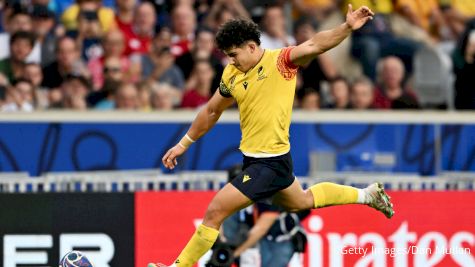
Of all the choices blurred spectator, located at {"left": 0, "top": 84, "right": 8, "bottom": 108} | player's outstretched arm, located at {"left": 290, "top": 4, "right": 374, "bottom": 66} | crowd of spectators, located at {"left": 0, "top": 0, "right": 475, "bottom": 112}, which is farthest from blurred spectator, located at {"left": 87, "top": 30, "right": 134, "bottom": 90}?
player's outstretched arm, located at {"left": 290, "top": 4, "right": 374, "bottom": 66}

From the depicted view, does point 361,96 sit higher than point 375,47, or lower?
lower

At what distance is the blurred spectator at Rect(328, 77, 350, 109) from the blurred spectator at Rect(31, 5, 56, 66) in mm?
3320

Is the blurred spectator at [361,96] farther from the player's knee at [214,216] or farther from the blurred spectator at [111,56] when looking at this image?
the player's knee at [214,216]

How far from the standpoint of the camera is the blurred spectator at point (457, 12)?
1708 cm

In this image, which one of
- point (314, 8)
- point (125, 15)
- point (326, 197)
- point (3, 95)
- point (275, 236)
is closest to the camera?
point (326, 197)

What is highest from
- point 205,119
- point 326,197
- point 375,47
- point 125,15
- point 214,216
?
point 125,15

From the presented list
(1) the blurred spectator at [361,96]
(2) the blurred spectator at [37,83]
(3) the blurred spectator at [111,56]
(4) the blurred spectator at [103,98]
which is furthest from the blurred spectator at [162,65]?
(1) the blurred spectator at [361,96]

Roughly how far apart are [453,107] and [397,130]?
5.61 feet

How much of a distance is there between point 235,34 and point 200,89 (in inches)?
210

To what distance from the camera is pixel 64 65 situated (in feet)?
49.0

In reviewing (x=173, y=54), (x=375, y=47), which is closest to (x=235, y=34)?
(x=173, y=54)

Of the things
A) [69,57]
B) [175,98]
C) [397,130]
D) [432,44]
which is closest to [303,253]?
[397,130]

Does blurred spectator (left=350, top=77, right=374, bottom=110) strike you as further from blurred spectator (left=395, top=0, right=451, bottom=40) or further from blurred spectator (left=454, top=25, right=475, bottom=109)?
blurred spectator (left=395, top=0, right=451, bottom=40)

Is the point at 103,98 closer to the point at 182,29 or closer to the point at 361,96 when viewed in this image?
the point at 182,29
